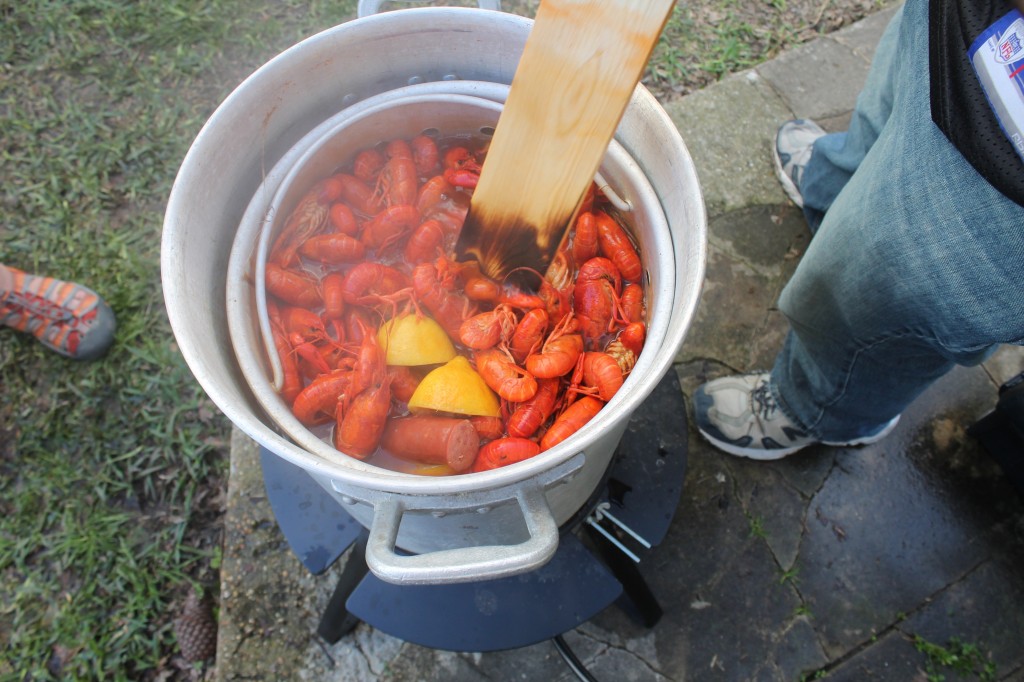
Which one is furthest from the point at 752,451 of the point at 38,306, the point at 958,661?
the point at 38,306

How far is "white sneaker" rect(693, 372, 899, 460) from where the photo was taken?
2.61 meters

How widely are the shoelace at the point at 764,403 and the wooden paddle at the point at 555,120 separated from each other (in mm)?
1381

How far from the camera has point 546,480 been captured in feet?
3.94

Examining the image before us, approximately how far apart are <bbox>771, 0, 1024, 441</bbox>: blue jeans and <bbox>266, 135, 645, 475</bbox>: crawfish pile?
620 mm

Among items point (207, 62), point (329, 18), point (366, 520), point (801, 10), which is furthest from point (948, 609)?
point (207, 62)

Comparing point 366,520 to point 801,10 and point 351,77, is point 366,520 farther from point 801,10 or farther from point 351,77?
point 801,10

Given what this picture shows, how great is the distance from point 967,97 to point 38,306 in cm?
354

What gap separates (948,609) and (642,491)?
1515mm

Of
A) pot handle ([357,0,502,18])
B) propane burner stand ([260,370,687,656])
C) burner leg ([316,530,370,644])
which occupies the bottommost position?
burner leg ([316,530,370,644])

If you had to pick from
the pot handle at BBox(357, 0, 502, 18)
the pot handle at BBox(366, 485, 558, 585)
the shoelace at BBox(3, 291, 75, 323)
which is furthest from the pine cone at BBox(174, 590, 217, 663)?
the pot handle at BBox(357, 0, 502, 18)

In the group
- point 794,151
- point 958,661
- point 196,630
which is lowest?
point 196,630

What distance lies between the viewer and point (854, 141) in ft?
8.58

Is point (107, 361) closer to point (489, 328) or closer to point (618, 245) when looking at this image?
point (489, 328)

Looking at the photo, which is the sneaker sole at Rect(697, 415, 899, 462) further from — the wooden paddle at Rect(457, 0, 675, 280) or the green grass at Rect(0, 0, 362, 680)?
the green grass at Rect(0, 0, 362, 680)
